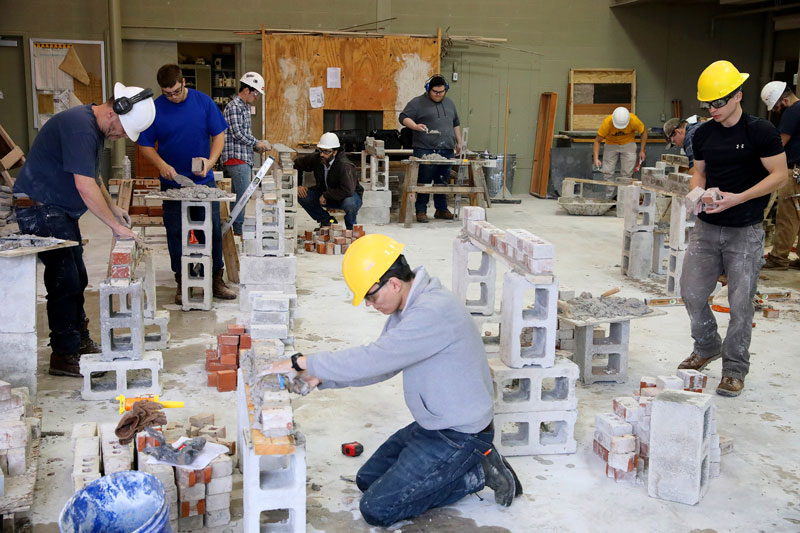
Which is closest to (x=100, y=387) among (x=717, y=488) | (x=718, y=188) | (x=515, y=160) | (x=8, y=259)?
(x=8, y=259)

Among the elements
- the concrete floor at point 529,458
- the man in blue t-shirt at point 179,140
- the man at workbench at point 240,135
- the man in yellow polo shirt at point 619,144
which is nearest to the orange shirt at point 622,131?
the man in yellow polo shirt at point 619,144

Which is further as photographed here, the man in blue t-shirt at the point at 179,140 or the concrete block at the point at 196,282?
the concrete block at the point at 196,282

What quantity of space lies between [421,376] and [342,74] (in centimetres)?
1222

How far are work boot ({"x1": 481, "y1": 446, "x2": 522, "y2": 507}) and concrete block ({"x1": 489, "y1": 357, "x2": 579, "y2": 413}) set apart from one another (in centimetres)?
54

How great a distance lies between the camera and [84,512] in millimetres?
3070

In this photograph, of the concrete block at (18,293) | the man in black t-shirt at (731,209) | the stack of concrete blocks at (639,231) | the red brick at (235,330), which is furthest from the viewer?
the stack of concrete blocks at (639,231)

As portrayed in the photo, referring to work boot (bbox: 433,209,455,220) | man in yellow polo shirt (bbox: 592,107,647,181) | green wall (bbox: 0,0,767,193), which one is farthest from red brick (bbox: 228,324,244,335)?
green wall (bbox: 0,0,767,193)

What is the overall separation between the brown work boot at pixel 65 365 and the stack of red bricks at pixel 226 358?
894 millimetres

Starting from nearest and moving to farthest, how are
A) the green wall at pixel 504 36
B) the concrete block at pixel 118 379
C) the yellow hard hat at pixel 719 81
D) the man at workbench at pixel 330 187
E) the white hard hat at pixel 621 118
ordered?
the yellow hard hat at pixel 719 81
the concrete block at pixel 118 379
the man at workbench at pixel 330 187
the white hard hat at pixel 621 118
the green wall at pixel 504 36

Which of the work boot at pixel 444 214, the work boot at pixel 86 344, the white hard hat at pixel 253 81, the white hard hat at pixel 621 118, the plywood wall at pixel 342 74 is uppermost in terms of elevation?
the plywood wall at pixel 342 74

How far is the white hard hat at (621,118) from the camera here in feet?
44.3

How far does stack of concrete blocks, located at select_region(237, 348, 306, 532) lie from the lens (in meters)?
3.32

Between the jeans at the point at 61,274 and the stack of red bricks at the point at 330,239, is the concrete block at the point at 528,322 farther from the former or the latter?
the stack of red bricks at the point at 330,239

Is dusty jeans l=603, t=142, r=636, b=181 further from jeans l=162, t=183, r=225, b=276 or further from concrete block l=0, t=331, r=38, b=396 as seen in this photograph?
concrete block l=0, t=331, r=38, b=396
